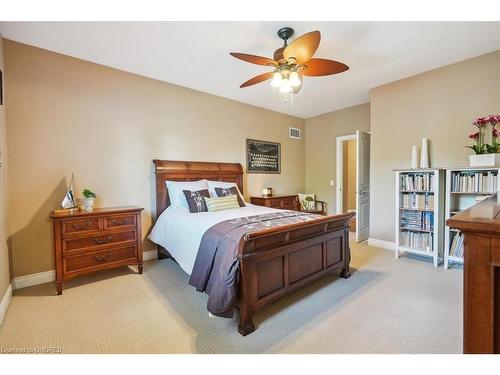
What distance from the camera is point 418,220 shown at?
3.41m

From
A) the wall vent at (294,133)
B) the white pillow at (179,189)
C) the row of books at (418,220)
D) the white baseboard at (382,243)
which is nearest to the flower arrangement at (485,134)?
the row of books at (418,220)

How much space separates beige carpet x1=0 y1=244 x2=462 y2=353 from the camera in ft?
5.60

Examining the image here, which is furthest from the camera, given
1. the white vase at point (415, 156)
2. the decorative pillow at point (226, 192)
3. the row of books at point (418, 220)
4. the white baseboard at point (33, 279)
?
the decorative pillow at point (226, 192)

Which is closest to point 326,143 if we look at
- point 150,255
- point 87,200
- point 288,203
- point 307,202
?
point 307,202

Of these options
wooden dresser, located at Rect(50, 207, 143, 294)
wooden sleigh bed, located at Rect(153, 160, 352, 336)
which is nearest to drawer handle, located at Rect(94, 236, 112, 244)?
wooden dresser, located at Rect(50, 207, 143, 294)

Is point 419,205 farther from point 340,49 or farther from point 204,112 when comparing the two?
point 204,112

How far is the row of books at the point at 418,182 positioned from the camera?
325 cm

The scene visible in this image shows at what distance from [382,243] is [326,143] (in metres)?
2.53

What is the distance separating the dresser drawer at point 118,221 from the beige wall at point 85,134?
20.4 inches

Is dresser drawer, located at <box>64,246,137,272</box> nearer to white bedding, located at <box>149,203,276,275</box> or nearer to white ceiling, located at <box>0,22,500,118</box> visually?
white bedding, located at <box>149,203,276,275</box>

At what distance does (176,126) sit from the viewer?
3.78 meters

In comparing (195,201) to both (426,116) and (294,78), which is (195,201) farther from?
(426,116)

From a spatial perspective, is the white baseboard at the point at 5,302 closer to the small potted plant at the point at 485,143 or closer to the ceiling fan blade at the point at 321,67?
the ceiling fan blade at the point at 321,67
